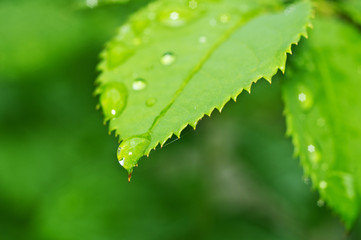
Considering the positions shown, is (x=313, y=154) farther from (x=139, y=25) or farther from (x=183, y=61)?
(x=139, y=25)

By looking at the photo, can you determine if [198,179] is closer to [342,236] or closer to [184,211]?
[184,211]

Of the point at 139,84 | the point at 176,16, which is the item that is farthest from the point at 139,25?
the point at 139,84

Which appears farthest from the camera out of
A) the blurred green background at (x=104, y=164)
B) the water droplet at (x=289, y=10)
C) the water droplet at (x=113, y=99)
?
the blurred green background at (x=104, y=164)

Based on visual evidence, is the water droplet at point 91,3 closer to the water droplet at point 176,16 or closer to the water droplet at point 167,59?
the water droplet at point 176,16

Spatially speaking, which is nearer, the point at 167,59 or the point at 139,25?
the point at 167,59

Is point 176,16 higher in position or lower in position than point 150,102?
higher

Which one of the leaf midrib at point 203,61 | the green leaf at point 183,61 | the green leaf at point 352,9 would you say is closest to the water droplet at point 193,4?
the green leaf at point 183,61
